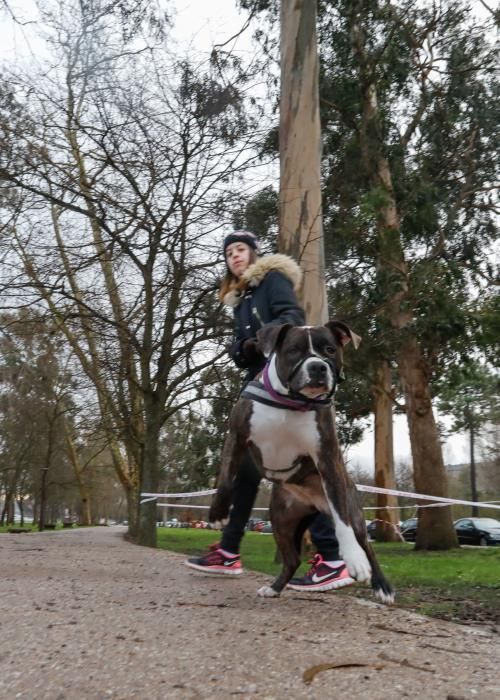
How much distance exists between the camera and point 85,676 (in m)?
2.12

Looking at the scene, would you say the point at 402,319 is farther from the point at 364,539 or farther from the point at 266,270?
the point at 364,539

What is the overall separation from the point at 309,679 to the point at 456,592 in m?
3.35

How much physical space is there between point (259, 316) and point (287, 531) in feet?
3.96

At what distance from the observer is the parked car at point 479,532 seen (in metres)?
26.9

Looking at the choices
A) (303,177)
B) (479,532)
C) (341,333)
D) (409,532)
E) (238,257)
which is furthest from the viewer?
(409,532)

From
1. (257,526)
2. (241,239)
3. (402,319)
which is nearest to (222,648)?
(241,239)

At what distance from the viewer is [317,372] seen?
122 inches

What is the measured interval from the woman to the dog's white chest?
0.28m

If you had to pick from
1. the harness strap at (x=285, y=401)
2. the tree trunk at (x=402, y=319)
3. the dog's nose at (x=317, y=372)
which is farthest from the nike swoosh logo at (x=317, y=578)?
the tree trunk at (x=402, y=319)

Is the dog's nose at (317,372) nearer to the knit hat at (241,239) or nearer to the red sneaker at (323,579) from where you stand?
the red sneaker at (323,579)

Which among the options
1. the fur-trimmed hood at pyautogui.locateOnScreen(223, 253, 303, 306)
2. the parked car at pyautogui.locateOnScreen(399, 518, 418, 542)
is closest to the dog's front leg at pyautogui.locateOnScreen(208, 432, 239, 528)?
the fur-trimmed hood at pyautogui.locateOnScreen(223, 253, 303, 306)

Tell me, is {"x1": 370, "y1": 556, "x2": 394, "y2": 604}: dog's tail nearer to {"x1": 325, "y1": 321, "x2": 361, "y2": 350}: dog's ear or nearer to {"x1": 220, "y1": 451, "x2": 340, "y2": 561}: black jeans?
{"x1": 220, "y1": 451, "x2": 340, "y2": 561}: black jeans

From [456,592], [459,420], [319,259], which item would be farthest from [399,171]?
[459,420]

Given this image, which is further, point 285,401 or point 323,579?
point 323,579
